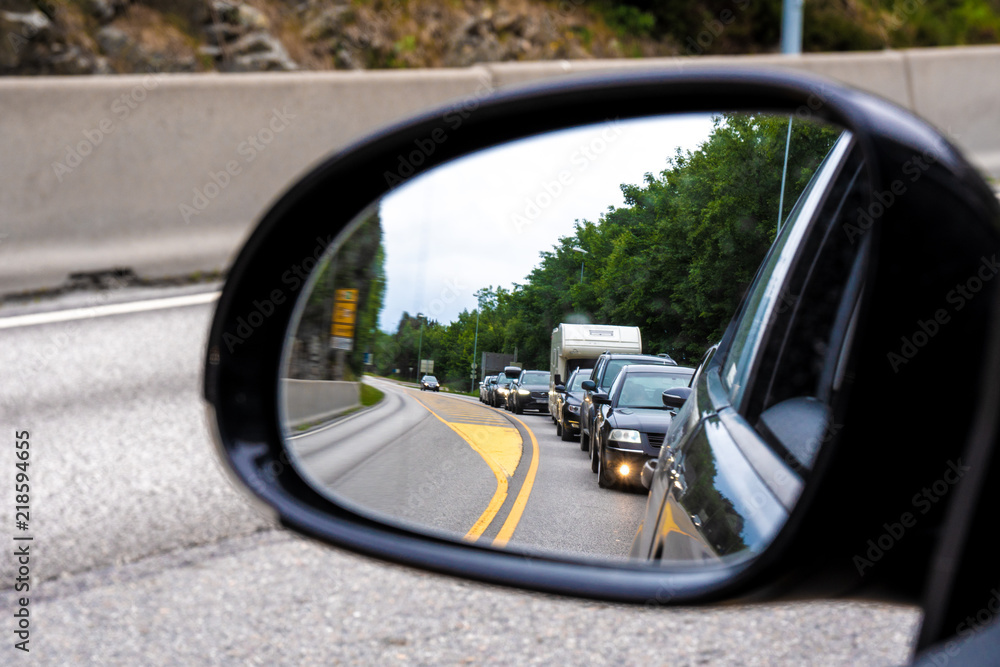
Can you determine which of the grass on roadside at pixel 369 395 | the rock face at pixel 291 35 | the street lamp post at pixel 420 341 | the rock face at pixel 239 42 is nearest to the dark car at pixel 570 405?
the street lamp post at pixel 420 341

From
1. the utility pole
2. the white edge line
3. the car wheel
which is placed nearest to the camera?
the car wheel

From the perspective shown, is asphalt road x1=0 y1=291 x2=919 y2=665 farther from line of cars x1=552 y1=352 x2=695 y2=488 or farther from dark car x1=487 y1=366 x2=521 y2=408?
dark car x1=487 y1=366 x2=521 y2=408

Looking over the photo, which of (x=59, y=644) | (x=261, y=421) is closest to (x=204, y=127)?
(x=59, y=644)

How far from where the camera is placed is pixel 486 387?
51.1 inches

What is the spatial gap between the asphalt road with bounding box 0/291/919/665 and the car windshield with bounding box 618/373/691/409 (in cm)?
99

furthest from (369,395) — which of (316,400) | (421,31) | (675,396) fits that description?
(421,31)

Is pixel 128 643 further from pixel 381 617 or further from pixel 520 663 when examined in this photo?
pixel 520 663

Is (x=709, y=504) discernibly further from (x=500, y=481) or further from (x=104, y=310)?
(x=104, y=310)

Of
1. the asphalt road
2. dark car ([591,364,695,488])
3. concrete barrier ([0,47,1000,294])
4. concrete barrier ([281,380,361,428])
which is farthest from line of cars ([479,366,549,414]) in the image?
concrete barrier ([0,47,1000,294])

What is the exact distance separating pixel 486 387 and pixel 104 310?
8.09m

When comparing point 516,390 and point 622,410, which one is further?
point 622,410

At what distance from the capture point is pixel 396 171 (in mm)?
1781

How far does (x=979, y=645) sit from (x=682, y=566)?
43 centimetres

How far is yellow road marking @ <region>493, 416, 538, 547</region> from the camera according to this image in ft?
4.28
